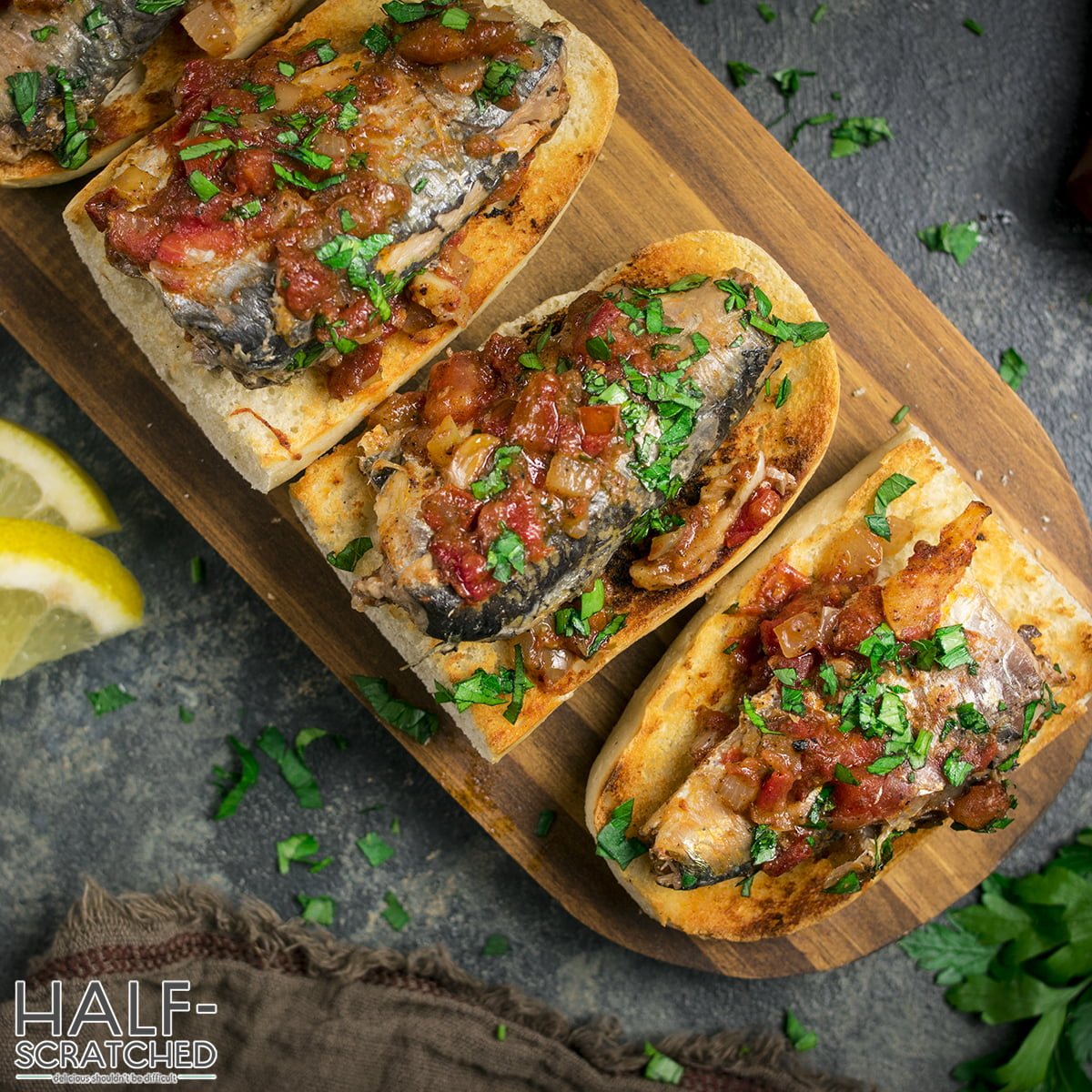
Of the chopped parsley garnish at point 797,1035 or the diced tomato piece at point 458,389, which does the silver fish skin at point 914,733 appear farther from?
the diced tomato piece at point 458,389

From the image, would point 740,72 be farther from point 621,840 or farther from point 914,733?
point 621,840

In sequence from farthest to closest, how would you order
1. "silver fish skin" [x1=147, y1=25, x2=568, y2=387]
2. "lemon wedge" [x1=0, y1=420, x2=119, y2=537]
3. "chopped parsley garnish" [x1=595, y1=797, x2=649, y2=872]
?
"lemon wedge" [x1=0, y1=420, x2=119, y2=537]
"chopped parsley garnish" [x1=595, y1=797, x2=649, y2=872]
"silver fish skin" [x1=147, y1=25, x2=568, y2=387]

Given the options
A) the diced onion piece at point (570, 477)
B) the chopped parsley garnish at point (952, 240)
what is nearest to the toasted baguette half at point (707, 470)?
the diced onion piece at point (570, 477)

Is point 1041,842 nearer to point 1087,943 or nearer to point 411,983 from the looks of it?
point 1087,943

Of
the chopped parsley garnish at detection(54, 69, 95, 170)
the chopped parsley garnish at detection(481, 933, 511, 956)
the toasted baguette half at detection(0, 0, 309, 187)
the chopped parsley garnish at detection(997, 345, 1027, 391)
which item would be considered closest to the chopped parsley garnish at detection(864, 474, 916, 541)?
the chopped parsley garnish at detection(997, 345, 1027, 391)

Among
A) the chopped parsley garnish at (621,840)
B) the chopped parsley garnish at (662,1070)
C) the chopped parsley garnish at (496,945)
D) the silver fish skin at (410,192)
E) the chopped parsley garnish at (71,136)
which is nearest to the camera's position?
the silver fish skin at (410,192)

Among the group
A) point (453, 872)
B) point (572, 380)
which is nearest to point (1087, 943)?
point (453, 872)

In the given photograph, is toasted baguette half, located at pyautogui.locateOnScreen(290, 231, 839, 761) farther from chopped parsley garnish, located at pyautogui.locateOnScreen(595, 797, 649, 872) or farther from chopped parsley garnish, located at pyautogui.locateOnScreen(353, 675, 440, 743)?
chopped parsley garnish, located at pyautogui.locateOnScreen(595, 797, 649, 872)
